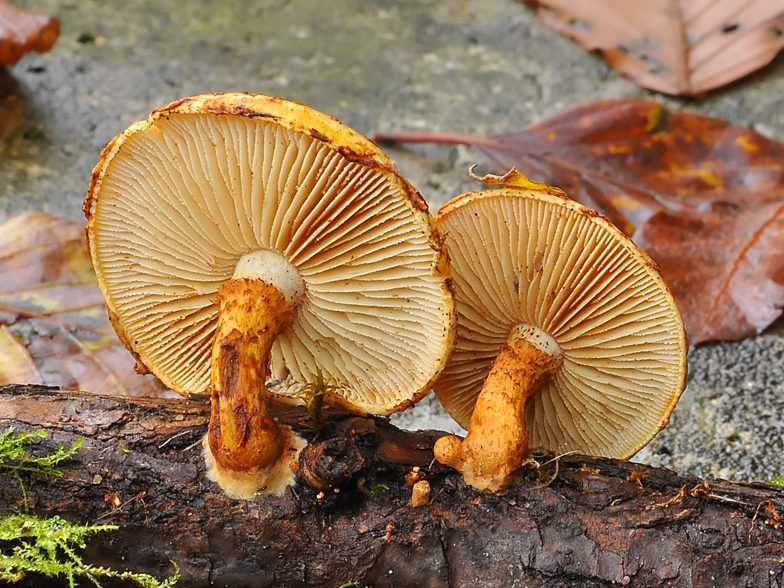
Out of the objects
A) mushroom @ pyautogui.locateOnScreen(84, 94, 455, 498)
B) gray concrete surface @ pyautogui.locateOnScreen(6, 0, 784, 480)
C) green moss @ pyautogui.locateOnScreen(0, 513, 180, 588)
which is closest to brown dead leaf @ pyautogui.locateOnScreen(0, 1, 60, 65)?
gray concrete surface @ pyautogui.locateOnScreen(6, 0, 784, 480)

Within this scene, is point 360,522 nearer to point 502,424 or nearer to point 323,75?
point 502,424

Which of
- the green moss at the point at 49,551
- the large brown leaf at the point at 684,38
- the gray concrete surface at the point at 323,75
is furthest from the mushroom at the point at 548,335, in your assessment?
the large brown leaf at the point at 684,38

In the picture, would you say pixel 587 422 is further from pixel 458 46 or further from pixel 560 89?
pixel 458 46

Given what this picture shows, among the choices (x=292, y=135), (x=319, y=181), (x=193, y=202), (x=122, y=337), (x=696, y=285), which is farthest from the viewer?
(x=696, y=285)

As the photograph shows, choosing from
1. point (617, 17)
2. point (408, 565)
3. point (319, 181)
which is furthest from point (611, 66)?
point (408, 565)

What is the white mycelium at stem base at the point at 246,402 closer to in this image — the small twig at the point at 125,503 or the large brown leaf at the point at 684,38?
the small twig at the point at 125,503

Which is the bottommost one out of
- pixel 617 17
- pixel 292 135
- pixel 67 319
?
pixel 67 319

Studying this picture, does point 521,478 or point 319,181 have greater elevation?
point 319,181
